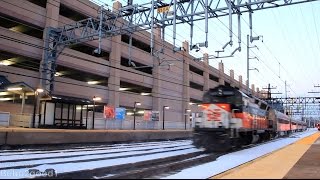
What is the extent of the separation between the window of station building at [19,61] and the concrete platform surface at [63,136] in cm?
1518

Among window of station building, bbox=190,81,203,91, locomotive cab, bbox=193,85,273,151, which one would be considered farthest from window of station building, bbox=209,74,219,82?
locomotive cab, bbox=193,85,273,151

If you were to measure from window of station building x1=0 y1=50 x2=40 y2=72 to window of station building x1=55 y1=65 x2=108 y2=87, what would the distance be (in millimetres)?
3275

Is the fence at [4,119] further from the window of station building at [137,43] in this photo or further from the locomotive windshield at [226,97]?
the window of station building at [137,43]

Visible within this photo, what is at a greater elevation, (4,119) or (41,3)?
(41,3)

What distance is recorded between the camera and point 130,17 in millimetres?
26234

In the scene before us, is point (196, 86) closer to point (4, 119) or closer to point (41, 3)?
point (41, 3)

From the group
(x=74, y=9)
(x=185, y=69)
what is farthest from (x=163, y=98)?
(x=74, y=9)

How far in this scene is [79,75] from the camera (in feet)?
155

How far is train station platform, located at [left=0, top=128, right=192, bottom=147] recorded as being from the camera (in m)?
20.7

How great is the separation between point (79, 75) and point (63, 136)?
2428 centimetres

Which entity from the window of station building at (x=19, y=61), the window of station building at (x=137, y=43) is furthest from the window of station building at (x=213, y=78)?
the window of station building at (x=19, y=61)

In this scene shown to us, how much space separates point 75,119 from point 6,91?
263 inches

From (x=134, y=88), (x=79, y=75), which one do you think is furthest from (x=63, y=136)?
(x=134, y=88)

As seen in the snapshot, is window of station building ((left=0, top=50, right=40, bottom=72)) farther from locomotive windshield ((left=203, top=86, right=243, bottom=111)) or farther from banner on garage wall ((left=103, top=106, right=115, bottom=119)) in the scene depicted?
locomotive windshield ((left=203, top=86, right=243, bottom=111))
